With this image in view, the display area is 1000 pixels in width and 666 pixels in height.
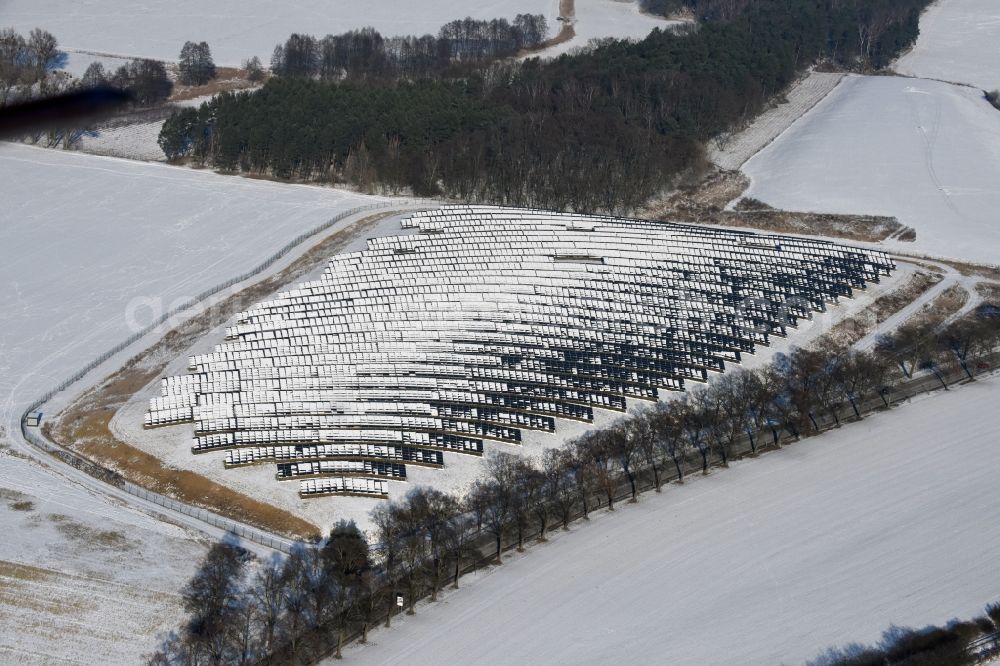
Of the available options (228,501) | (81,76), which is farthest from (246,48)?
(228,501)

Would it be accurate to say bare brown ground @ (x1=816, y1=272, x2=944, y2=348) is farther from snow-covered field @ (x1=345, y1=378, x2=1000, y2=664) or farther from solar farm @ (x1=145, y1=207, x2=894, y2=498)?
snow-covered field @ (x1=345, y1=378, x2=1000, y2=664)

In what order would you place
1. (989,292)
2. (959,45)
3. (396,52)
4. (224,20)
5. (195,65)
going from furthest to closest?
(959,45)
(224,20)
(396,52)
(195,65)
(989,292)

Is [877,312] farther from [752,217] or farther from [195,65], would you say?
[195,65]

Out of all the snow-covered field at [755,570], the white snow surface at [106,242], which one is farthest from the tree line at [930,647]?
the white snow surface at [106,242]

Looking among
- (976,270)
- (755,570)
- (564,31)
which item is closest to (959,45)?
(564,31)

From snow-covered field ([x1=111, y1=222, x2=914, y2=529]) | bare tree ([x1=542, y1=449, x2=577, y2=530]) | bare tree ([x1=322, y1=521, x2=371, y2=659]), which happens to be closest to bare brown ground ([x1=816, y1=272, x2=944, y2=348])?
snow-covered field ([x1=111, y1=222, x2=914, y2=529])

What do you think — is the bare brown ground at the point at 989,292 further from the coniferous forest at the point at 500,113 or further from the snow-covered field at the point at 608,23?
the snow-covered field at the point at 608,23

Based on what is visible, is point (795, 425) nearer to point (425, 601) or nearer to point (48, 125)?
point (425, 601)
